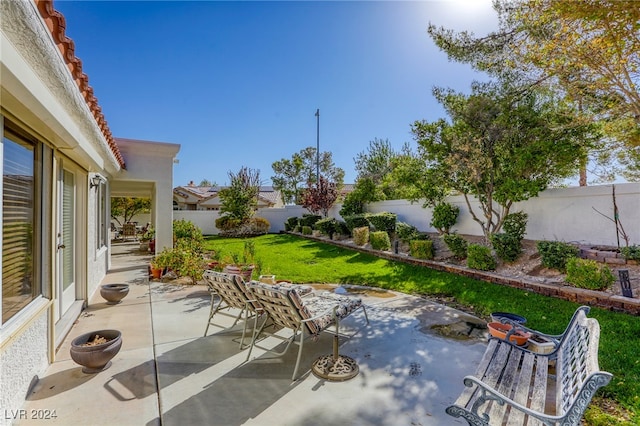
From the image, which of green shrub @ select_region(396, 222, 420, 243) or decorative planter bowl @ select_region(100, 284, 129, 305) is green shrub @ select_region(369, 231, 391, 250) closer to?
green shrub @ select_region(396, 222, 420, 243)

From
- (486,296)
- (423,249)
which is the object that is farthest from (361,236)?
(486,296)

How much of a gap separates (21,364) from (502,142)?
11326 millimetres

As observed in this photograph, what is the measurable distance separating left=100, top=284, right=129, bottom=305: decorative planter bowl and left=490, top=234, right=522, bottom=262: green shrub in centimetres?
967

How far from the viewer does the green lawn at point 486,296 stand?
3701 mm

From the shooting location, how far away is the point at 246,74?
479 inches

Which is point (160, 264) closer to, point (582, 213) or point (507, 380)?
point (507, 380)

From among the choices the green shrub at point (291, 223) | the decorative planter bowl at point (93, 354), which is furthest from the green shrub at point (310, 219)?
the decorative planter bowl at point (93, 354)

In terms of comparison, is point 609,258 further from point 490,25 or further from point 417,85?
point 417,85

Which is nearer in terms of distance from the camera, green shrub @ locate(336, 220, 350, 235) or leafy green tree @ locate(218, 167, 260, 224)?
Result: green shrub @ locate(336, 220, 350, 235)

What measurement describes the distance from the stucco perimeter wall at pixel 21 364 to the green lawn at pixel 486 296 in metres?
5.47

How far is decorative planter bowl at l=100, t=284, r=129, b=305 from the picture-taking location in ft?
22.0

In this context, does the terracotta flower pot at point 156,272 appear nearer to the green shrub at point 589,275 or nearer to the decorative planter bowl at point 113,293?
the decorative planter bowl at point 113,293

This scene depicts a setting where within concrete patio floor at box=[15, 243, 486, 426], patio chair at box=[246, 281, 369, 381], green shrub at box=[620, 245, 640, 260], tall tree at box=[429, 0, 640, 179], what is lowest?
concrete patio floor at box=[15, 243, 486, 426]

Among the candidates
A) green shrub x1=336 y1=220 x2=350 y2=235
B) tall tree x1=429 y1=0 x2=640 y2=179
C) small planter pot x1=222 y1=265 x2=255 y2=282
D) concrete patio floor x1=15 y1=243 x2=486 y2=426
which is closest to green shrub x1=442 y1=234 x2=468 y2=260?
tall tree x1=429 y1=0 x2=640 y2=179
